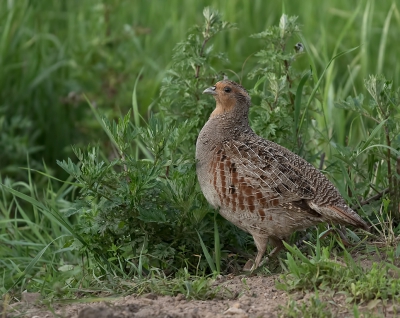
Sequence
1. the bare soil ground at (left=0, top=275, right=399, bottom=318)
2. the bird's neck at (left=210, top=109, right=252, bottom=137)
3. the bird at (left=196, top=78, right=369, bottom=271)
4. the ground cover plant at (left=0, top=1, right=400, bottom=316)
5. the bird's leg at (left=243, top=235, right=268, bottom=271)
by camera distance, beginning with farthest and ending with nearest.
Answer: the bird's neck at (left=210, top=109, right=252, bottom=137)
the bird's leg at (left=243, top=235, right=268, bottom=271)
the bird at (left=196, top=78, right=369, bottom=271)
the ground cover plant at (left=0, top=1, right=400, bottom=316)
the bare soil ground at (left=0, top=275, right=399, bottom=318)

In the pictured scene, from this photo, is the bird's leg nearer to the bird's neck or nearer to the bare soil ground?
the bare soil ground

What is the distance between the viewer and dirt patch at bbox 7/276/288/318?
11.2 ft

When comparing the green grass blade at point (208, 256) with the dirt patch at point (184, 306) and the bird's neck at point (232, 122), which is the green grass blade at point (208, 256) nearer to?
the dirt patch at point (184, 306)

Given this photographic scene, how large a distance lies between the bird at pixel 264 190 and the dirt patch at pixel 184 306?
0.45 metres

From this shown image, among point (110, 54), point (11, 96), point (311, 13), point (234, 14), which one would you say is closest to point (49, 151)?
point (11, 96)

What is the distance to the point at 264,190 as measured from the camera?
14.1 feet

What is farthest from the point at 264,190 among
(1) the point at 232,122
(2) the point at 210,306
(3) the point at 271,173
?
(2) the point at 210,306

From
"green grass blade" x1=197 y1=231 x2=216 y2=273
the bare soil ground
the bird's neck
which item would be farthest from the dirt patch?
the bird's neck

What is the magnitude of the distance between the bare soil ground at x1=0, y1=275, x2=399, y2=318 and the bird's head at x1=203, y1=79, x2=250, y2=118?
4.03 ft

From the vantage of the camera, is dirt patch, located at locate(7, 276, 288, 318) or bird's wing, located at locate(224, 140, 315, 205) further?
bird's wing, located at locate(224, 140, 315, 205)

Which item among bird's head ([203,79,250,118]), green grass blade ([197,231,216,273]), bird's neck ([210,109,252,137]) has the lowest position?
green grass blade ([197,231,216,273])

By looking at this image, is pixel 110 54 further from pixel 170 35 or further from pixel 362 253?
pixel 362 253

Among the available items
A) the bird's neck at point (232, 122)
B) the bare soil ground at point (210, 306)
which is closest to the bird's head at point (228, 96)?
the bird's neck at point (232, 122)

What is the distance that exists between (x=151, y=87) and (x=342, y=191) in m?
2.91
